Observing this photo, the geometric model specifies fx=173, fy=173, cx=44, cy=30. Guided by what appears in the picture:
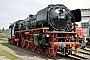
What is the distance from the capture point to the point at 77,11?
13.0 metres

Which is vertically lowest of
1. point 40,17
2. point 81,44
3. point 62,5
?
point 81,44

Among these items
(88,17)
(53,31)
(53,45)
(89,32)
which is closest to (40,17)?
(53,31)

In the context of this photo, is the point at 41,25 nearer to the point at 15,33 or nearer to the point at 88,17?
the point at 15,33

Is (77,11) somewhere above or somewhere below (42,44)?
above

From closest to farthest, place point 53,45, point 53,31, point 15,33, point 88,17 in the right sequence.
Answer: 1. point 53,45
2. point 53,31
3. point 15,33
4. point 88,17

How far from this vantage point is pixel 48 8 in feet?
40.0

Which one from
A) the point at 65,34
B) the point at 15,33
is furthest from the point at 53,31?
the point at 15,33

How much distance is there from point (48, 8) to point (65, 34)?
2185mm

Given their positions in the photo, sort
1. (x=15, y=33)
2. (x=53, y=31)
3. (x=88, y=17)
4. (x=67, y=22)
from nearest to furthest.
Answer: (x=53, y=31) < (x=67, y=22) < (x=15, y=33) < (x=88, y=17)

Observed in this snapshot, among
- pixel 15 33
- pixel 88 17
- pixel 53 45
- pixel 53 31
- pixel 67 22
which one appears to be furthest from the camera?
pixel 88 17

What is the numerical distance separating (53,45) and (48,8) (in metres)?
2.78

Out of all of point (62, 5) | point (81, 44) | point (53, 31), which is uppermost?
point (62, 5)

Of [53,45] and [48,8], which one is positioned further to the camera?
[48,8]

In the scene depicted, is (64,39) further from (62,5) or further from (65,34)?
(62,5)
